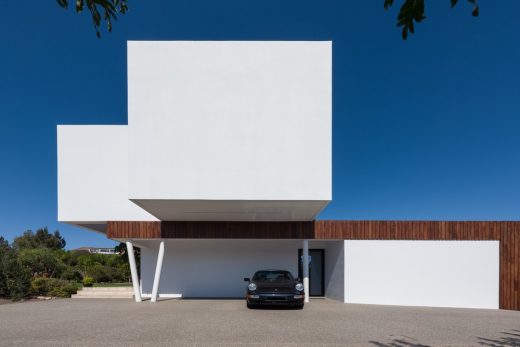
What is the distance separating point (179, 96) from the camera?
866 centimetres

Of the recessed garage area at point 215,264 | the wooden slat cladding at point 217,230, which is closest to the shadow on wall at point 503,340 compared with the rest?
the wooden slat cladding at point 217,230

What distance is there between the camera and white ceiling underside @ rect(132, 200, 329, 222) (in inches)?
352

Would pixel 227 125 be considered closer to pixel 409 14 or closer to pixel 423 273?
pixel 409 14

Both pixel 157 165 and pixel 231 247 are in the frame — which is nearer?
pixel 157 165

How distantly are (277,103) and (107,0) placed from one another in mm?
6616

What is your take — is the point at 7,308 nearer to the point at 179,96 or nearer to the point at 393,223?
the point at 179,96

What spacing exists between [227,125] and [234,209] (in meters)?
2.60

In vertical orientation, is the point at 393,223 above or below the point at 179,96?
below

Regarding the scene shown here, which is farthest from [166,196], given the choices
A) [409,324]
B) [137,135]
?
[409,324]

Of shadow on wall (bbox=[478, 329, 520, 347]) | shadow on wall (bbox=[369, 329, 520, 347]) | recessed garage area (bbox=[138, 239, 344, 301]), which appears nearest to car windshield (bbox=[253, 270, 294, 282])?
recessed garage area (bbox=[138, 239, 344, 301])

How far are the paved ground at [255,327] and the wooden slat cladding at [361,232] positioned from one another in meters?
2.45

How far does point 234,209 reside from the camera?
10008 millimetres

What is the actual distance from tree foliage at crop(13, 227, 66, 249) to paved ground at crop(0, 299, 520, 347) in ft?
144

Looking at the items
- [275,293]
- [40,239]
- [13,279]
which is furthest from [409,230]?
[40,239]
